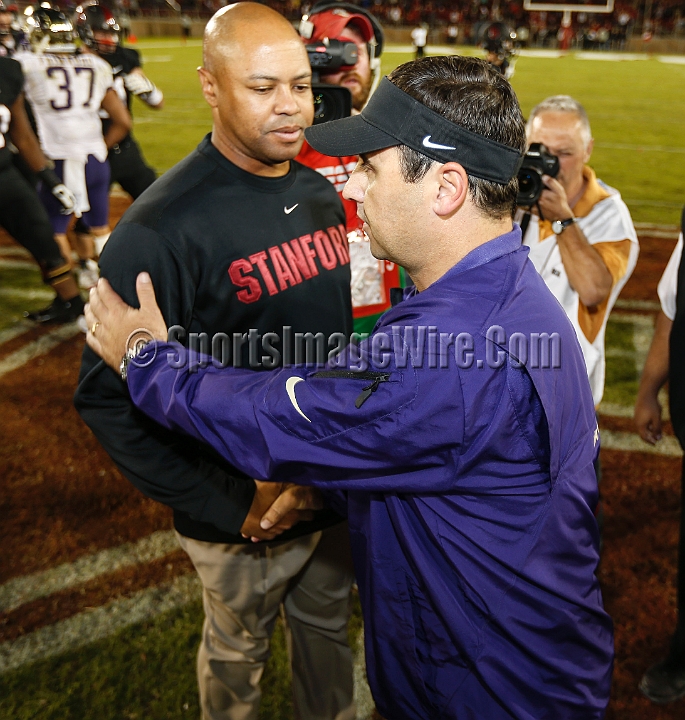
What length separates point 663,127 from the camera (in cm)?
1379

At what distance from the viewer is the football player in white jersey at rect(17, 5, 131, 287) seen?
593 centimetres

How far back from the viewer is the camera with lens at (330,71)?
256 cm

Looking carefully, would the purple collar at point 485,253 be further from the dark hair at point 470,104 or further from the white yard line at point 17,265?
the white yard line at point 17,265

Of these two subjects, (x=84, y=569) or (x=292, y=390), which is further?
(x=84, y=569)

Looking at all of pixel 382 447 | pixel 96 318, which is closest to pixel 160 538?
pixel 96 318

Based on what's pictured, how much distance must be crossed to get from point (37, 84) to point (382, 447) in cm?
601

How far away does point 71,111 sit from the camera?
6.07 meters

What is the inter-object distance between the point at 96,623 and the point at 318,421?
2020 millimetres

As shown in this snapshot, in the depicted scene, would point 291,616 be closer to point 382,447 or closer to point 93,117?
point 382,447

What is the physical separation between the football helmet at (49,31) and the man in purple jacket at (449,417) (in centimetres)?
545

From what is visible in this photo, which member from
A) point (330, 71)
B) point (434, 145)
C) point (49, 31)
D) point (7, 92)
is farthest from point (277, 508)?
point (49, 31)

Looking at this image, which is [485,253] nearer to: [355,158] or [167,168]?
[355,158]

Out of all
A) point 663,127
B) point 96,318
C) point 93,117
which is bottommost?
point 663,127

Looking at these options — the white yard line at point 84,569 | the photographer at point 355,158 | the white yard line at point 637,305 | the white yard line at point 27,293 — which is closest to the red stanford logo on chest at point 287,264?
the photographer at point 355,158
